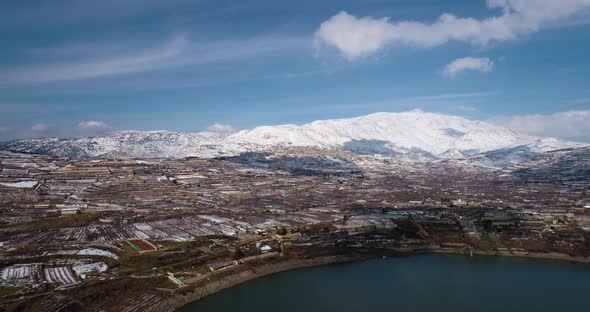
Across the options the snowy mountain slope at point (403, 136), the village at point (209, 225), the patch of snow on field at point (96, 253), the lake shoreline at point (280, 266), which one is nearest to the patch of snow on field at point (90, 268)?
the village at point (209, 225)

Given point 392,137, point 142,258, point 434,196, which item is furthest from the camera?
point 392,137

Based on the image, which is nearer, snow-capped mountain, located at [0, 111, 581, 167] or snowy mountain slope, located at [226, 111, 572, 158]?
snow-capped mountain, located at [0, 111, 581, 167]

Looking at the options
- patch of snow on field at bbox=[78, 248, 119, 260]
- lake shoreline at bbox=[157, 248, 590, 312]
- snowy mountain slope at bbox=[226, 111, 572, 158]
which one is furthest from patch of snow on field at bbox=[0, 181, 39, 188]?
snowy mountain slope at bbox=[226, 111, 572, 158]

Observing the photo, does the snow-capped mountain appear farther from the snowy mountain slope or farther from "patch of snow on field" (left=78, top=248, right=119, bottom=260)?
"patch of snow on field" (left=78, top=248, right=119, bottom=260)

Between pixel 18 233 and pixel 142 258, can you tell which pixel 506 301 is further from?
pixel 18 233

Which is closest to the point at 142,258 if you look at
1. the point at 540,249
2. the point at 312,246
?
the point at 312,246

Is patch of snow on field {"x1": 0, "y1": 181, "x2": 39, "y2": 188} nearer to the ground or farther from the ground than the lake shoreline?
farther from the ground

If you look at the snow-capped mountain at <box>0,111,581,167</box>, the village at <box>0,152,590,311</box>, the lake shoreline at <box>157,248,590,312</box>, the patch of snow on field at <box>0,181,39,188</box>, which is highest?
the snow-capped mountain at <box>0,111,581,167</box>
